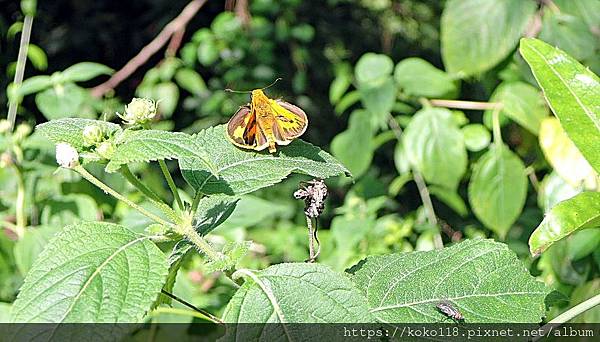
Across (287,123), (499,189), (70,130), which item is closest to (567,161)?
(499,189)

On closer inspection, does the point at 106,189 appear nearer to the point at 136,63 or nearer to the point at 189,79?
the point at 136,63

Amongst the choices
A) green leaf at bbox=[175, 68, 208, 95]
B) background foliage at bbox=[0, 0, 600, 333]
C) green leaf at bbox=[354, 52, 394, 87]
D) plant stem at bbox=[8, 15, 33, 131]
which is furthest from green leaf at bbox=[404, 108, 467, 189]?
green leaf at bbox=[175, 68, 208, 95]

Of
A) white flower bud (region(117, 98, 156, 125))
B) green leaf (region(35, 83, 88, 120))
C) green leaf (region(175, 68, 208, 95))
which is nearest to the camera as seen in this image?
white flower bud (region(117, 98, 156, 125))

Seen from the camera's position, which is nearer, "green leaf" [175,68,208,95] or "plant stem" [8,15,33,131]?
"plant stem" [8,15,33,131]

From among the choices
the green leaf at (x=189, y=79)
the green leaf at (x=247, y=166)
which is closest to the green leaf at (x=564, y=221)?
the green leaf at (x=247, y=166)

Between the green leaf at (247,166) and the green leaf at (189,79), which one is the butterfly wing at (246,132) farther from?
the green leaf at (189,79)

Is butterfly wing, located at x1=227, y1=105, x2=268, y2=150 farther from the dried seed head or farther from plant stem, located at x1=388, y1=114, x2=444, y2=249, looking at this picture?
plant stem, located at x1=388, y1=114, x2=444, y2=249
